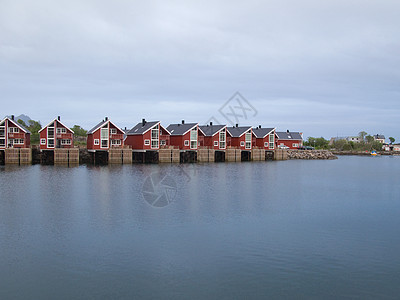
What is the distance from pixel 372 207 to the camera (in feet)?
96.0

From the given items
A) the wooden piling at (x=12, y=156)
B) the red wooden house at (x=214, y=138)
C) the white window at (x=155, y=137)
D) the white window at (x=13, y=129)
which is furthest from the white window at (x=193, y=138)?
the white window at (x=13, y=129)

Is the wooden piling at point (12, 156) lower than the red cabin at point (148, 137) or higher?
lower

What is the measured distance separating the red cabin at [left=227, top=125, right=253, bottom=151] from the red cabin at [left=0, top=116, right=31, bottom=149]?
46287mm

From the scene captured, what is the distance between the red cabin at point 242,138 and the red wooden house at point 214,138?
4237mm

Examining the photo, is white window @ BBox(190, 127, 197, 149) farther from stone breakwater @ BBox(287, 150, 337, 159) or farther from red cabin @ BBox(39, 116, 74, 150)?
stone breakwater @ BBox(287, 150, 337, 159)

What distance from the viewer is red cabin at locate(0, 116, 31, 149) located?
222 ft

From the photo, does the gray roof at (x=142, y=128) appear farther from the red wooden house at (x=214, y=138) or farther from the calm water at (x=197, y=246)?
the calm water at (x=197, y=246)

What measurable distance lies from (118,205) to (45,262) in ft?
40.1

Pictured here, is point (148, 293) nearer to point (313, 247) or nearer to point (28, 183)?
point (313, 247)

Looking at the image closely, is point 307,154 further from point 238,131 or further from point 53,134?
point 53,134

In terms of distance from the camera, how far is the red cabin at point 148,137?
2876 inches

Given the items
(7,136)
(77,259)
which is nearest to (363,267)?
(77,259)

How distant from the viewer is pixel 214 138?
84250 millimetres

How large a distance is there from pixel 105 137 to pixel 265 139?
43.6 metres
